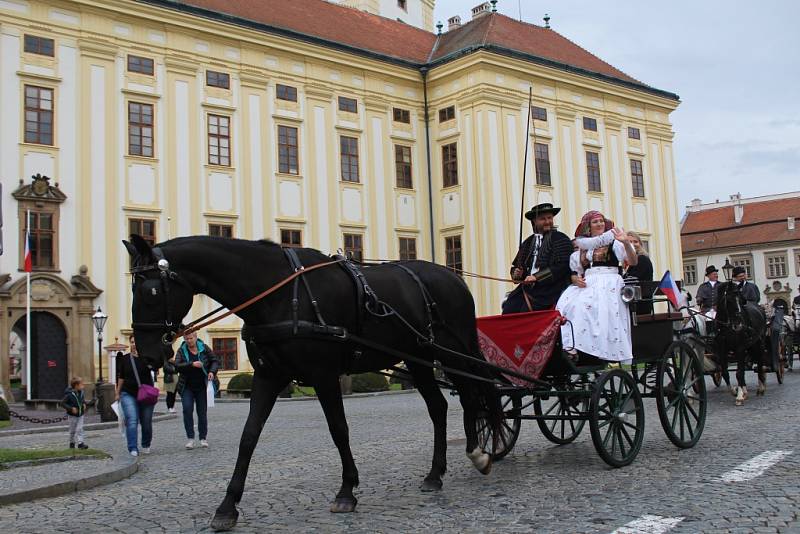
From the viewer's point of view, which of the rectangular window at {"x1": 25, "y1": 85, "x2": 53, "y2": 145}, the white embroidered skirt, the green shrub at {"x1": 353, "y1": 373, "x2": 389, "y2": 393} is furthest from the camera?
the rectangular window at {"x1": 25, "y1": 85, "x2": 53, "y2": 145}

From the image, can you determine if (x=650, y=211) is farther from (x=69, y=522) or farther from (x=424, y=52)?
(x=69, y=522)

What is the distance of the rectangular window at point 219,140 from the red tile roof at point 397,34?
3671mm

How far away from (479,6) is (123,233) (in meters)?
24.4

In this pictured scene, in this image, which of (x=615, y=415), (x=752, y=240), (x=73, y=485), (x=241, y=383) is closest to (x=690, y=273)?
(x=752, y=240)

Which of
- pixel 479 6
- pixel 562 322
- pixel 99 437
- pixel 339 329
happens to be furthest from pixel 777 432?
pixel 479 6

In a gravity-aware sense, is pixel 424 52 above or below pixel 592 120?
above

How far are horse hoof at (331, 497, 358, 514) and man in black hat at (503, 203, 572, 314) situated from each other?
3.37 meters

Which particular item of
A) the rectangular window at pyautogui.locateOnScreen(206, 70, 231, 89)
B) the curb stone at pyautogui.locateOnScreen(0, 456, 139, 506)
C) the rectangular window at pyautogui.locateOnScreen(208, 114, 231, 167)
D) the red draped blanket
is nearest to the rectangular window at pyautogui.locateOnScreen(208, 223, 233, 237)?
the rectangular window at pyautogui.locateOnScreen(208, 114, 231, 167)

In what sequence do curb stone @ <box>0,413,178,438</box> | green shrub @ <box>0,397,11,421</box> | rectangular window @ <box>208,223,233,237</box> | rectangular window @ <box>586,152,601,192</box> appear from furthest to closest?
rectangular window @ <box>586,152,601,192</box> → rectangular window @ <box>208,223,233,237</box> → green shrub @ <box>0,397,11,421</box> → curb stone @ <box>0,413,178,438</box>

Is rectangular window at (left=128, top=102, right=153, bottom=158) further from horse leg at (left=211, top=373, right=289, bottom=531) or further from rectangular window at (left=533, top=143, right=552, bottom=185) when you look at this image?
horse leg at (left=211, top=373, right=289, bottom=531)

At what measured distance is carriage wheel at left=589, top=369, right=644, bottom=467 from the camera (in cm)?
812

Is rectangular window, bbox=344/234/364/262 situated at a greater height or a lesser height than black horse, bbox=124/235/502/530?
greater

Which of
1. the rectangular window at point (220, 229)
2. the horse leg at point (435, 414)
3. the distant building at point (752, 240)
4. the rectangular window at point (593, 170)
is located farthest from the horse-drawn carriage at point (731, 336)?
the distant building at point (752, 240)

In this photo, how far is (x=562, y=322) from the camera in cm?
859
